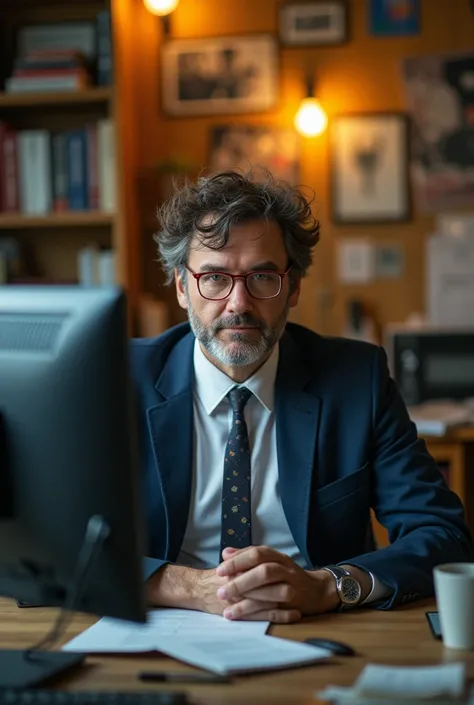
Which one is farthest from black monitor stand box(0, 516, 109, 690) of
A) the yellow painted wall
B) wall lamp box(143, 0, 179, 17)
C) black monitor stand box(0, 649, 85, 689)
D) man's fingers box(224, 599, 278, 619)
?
wall lamp box(143, 0, 179, 17)

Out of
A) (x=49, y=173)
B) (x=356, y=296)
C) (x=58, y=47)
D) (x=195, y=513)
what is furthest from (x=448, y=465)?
(x=58, y=47)

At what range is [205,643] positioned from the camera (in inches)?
50.9

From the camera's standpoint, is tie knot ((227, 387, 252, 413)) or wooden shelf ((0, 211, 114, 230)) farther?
wooden shelf ((0, 211, 114, 230))

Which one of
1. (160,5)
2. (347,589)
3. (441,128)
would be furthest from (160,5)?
(347,589)

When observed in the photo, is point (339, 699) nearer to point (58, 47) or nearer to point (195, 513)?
point (195, 513)

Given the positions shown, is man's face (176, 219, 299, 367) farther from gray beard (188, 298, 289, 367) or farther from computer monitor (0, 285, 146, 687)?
computer monitor (0, 285, 146, 687)

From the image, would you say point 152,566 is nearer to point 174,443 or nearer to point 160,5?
point 174,443

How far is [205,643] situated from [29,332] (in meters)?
0.49

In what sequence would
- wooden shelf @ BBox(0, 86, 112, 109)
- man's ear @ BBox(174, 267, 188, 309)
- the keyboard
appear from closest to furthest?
1. the keyboard
2. man's ear @ BBox(174, 267, 188, 309)
3. wooden shelf @ BBox(0, 86, 112, 109)

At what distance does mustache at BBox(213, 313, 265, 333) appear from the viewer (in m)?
1.83

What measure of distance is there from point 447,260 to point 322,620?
9.23 ft

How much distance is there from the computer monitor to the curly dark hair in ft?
2.56

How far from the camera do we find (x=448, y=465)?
3197 mm

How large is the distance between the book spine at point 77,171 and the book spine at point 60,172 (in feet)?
0.05
